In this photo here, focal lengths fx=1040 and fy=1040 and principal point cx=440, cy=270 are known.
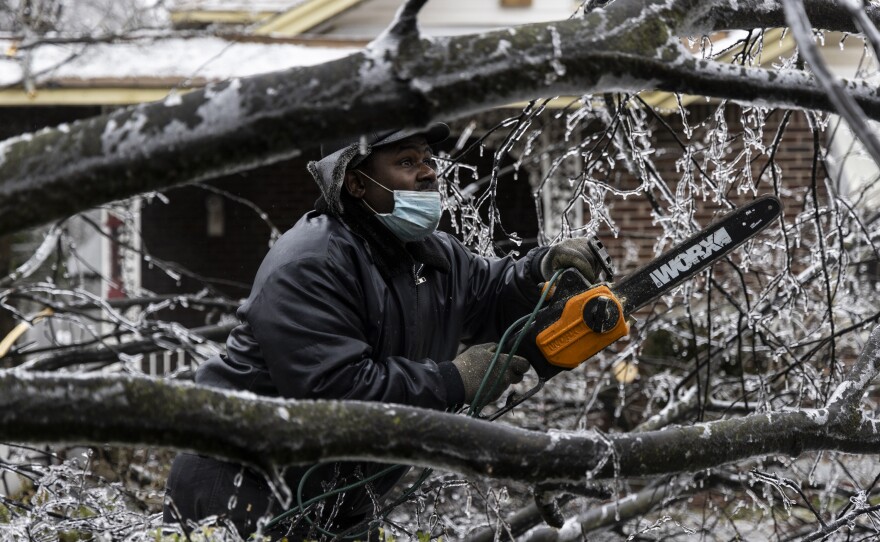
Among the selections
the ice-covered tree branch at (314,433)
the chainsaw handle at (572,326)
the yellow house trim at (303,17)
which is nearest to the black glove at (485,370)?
the chainsaw handle at (572,326)

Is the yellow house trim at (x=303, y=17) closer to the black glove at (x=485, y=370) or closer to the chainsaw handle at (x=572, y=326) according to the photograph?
the chainsaw handle at (x=572, y=326)

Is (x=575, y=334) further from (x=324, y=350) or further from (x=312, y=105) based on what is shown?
(x=312, y=105)

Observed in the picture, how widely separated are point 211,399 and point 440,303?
1582 mm

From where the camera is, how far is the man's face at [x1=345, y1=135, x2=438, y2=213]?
340 cm

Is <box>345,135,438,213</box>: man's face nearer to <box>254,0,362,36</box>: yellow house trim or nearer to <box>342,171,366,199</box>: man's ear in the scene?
<box>342,171,366,199</box>: man's ear

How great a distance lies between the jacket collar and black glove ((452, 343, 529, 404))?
0.35m

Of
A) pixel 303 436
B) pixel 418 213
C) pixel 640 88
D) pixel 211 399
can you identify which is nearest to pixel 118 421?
pixel 211 399

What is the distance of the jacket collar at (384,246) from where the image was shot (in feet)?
10.8

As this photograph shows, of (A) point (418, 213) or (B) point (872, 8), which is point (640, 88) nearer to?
(B) point (872, 8)

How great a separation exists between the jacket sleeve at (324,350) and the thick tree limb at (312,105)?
1.06 m

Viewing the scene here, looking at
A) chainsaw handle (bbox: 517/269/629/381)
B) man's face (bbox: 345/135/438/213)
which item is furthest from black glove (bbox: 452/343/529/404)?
man's face (bbox: 345/135/438/213)

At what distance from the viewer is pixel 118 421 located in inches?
73.9

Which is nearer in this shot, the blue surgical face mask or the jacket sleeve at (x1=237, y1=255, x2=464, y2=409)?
the jacket sleeve at (x1=237, y1=255, x2=464, y2=409)

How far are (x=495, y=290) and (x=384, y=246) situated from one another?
52 centimetres
